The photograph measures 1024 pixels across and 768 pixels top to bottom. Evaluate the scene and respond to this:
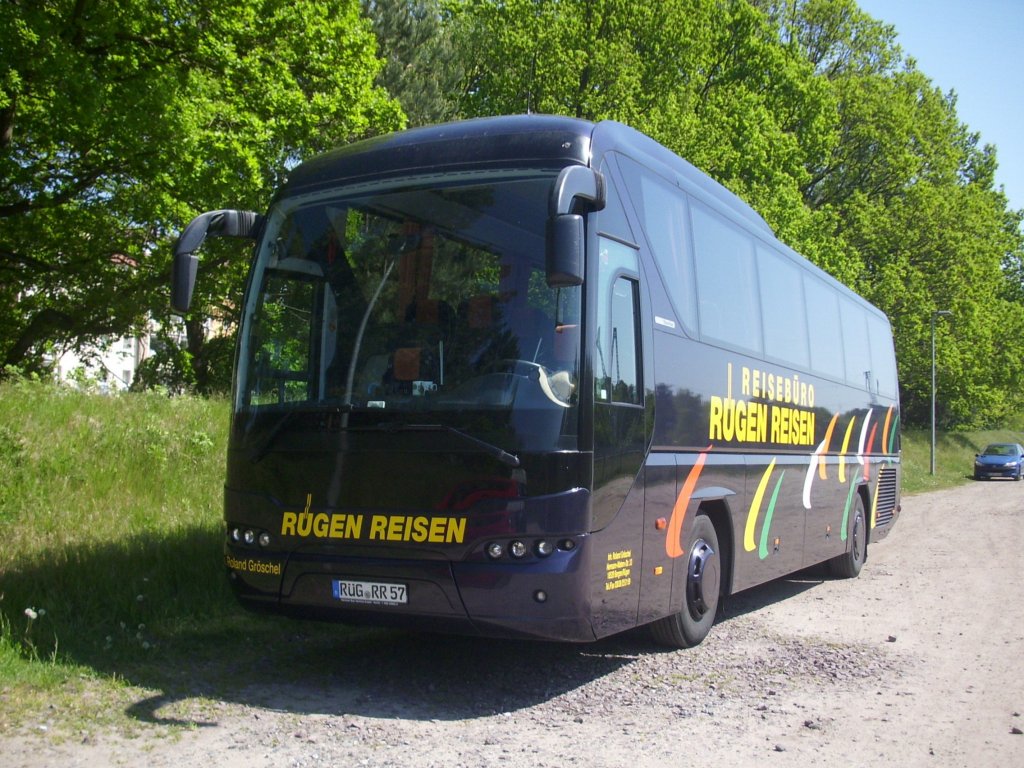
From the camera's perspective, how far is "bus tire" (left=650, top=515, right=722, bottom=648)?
7891 millimetres

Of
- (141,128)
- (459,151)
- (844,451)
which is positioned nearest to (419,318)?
(459,151)

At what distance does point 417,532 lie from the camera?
6.29 m

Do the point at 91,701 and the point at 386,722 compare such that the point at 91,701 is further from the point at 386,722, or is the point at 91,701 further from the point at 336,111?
the point at 336,111

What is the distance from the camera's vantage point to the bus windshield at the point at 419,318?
6266 millimetres

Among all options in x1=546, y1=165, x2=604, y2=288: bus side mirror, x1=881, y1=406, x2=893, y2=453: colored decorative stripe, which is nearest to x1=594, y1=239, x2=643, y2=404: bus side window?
x1=546, y1=165, x2=604, y2=288: bus side mirror

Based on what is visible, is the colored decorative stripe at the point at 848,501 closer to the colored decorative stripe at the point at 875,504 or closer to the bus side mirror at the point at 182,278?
the colored decorative stripe at the point at 875,504

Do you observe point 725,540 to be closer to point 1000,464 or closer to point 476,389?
point 476,389

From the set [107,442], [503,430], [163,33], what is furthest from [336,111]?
[503,430]

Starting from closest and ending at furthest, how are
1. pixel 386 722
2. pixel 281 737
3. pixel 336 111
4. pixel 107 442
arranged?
pixel 281 737
pixel 386 722
pixel 107 442
pixel 336 111

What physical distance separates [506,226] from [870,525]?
9.28 metres

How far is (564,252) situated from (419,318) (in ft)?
3.91

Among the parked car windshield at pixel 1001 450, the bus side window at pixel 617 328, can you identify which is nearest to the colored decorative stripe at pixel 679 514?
the bus side window at pixel 617 328

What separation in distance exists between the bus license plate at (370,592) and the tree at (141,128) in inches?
447

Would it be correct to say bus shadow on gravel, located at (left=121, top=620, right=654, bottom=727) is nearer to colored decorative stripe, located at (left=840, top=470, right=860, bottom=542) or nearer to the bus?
the bus
